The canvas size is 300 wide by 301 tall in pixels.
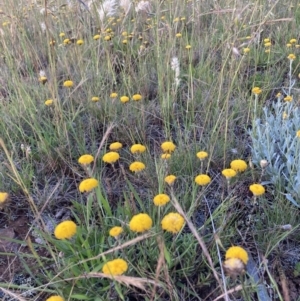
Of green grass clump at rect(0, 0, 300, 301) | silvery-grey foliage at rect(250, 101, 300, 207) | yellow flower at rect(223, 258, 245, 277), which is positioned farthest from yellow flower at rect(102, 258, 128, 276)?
silvery-grey foliage at rect(250, 101, 300, 207)

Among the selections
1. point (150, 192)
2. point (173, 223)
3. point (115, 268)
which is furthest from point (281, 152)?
point (115, 268)

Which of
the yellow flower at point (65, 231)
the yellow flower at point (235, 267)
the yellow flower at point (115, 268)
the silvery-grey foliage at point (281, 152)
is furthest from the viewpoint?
the silvery-grey foliage at point (281, 152)

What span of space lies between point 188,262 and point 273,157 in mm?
681

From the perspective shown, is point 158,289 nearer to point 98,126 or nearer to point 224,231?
point 224,231

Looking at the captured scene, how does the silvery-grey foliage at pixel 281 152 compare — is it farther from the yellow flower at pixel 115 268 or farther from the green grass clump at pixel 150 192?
the yellow flower at pixel 115 268

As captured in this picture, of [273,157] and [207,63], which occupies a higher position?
[207,63]

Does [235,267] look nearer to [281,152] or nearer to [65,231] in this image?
[65,231]

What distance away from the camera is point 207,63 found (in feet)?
7.38

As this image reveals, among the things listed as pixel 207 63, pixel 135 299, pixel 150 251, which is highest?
pixel 207 63

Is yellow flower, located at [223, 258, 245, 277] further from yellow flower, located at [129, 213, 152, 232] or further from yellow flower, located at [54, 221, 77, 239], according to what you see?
yellow flower, located at [54, 221, 77, 239]

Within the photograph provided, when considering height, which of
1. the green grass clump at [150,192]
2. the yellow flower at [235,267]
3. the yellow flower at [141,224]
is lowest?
the green grass clump at [150,192]

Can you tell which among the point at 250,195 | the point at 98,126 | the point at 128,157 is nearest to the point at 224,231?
the point at 250,195

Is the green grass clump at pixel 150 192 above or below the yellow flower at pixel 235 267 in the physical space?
below

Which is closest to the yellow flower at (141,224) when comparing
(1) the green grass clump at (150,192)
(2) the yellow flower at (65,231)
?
(1) the green grass clump at (150,192)
